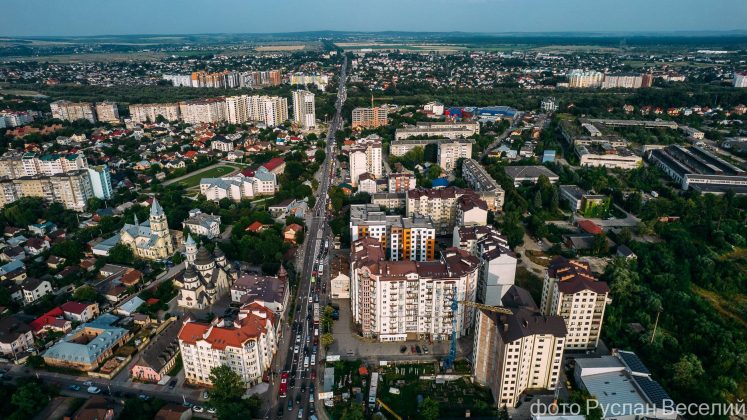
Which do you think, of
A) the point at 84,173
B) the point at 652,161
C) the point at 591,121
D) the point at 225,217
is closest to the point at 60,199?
the point at 84,173

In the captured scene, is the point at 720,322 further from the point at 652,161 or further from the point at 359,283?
the point at 652,161

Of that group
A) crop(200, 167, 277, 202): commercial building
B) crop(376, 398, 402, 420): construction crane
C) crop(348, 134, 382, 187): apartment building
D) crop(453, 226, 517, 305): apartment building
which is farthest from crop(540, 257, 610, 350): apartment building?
crop(200, 167, 277, 202): commercial building

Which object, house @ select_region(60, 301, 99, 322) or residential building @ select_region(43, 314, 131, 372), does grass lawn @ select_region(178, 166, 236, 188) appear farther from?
residential building @ select_region(43, 314, 131, 372)

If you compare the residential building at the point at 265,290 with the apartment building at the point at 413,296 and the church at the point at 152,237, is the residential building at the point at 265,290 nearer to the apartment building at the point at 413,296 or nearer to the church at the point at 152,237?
the apartment building at the point at 413,296

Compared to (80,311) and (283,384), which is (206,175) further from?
(283,384)

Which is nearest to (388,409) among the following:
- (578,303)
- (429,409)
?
(429,409)

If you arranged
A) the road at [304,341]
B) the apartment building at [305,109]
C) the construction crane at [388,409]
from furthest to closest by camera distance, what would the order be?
1. the apartment building at [305,109]
2. the road at [304,341]
3. the construction crane at [388,409]

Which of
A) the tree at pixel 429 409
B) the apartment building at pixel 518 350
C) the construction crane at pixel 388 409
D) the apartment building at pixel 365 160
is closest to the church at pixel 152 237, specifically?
the apartment building at pixel 365 160
